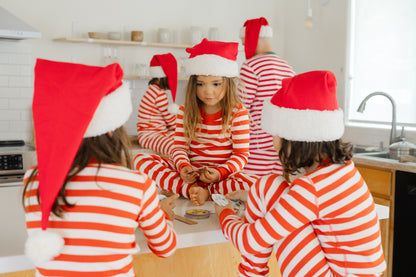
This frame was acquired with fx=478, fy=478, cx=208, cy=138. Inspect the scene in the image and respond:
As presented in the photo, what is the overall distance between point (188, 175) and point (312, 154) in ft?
2.34

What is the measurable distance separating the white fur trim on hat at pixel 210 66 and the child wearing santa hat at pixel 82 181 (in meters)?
1.03

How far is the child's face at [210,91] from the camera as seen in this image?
213cm

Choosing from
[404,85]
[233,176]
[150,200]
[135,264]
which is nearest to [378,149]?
[404,85]

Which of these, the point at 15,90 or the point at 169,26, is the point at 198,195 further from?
the point at 169,26

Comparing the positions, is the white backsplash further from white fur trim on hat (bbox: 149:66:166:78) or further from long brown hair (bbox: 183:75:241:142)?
long brown hair (bbox: 183:75:241:142)

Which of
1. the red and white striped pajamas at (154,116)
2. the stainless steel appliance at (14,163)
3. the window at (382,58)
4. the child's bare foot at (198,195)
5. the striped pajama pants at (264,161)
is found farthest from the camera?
the red and white striped pajamas at (154,116)

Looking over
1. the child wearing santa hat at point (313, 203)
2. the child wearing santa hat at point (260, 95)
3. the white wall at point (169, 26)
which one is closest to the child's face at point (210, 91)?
the child wearing santa hat at point (260, 95)

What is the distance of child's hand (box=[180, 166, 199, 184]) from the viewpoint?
6.31ft

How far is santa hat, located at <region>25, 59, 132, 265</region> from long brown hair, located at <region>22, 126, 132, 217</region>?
46 millimetres

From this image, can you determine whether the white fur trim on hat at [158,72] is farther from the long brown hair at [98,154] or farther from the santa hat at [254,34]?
the long brown hair at [98,154]

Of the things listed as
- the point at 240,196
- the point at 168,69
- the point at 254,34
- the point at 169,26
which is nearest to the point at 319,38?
the point at 169,26

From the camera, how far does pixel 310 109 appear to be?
130 cm

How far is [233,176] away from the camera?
2.00 m

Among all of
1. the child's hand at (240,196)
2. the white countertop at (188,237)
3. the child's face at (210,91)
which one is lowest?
the white countertop at (188,237)
